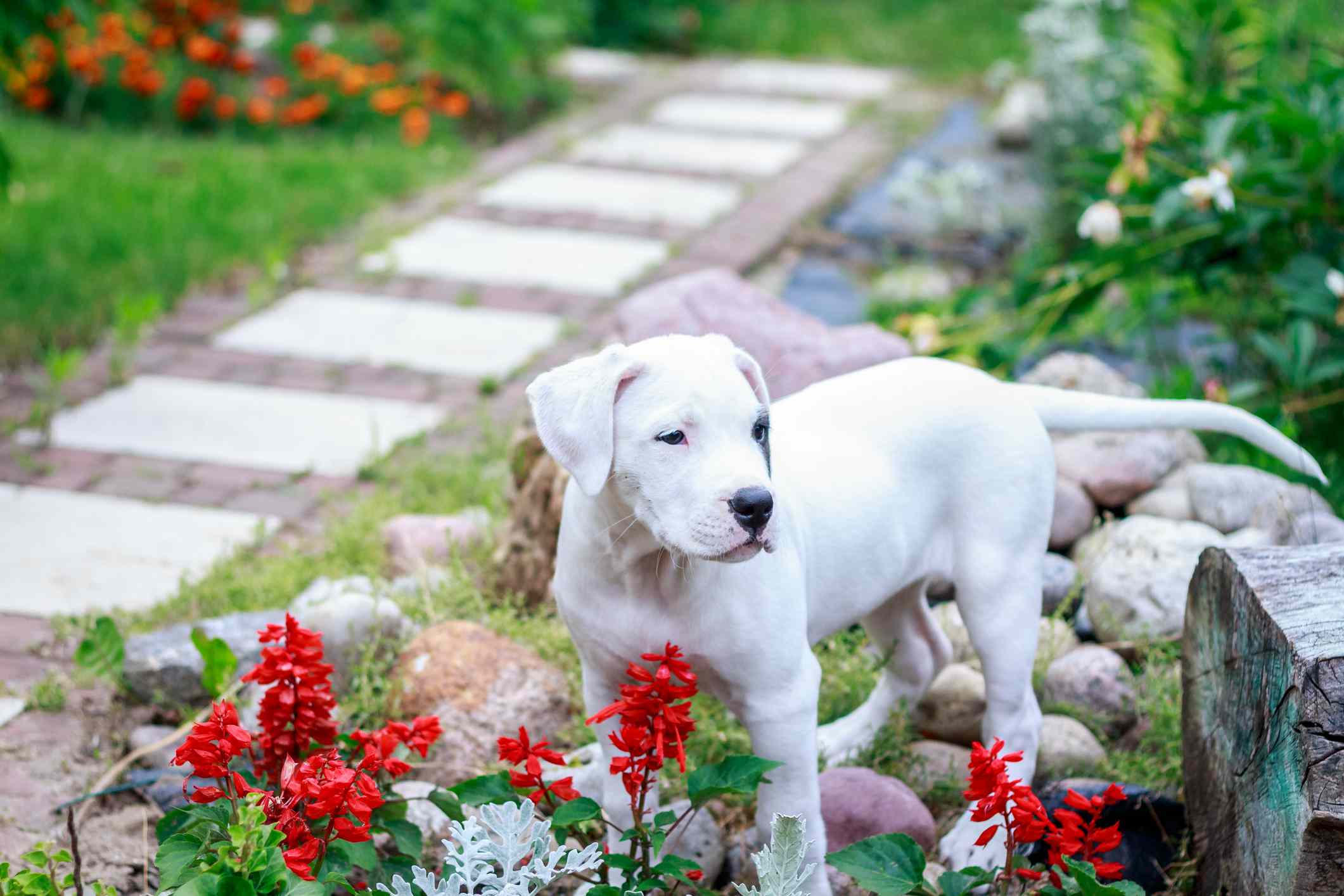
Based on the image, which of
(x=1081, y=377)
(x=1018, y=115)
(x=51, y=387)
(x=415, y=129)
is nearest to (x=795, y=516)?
(x=1081, y=377)

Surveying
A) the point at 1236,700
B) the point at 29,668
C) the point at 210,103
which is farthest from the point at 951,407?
the point at 210,103

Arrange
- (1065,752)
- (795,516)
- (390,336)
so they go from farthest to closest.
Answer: (390,336) → (1065,752) → (795,516)

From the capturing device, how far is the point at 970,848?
2.90 m

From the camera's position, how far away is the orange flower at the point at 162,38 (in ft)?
28.3

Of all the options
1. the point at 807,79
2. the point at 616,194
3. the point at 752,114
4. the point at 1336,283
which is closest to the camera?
the point at 1336,283

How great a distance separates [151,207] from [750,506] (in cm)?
529

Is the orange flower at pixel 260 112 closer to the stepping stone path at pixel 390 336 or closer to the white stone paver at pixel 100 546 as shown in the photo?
the stepping stone path at pixel 390 336

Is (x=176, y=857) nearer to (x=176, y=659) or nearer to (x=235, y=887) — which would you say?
(x=235, y=887)

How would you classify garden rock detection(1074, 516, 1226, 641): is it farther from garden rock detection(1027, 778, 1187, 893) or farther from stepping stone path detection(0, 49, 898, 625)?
stepping stone path detection(0, 49, 898, 625)

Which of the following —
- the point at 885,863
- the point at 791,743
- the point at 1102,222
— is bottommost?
the point at 885,863

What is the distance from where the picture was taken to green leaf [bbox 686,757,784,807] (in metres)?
2.32

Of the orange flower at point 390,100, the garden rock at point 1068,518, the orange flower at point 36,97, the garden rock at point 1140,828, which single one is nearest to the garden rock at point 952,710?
the garden rock at point 1140,828

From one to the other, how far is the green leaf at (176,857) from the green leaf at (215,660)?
30.7 inches

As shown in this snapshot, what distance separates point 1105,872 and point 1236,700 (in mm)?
501
